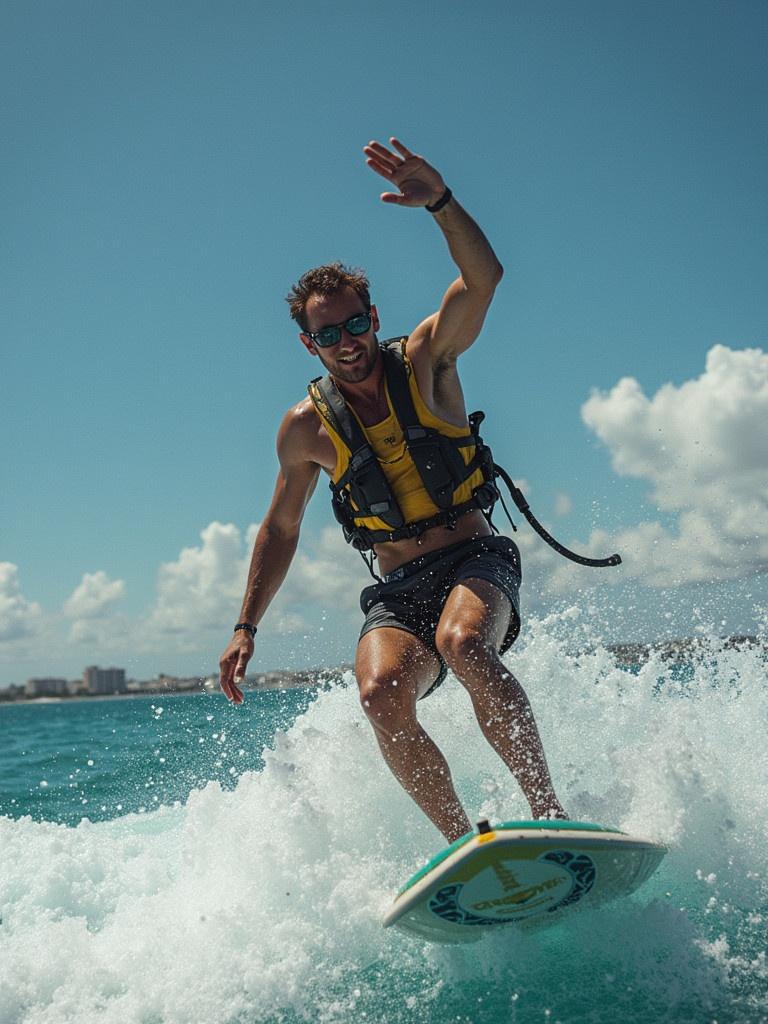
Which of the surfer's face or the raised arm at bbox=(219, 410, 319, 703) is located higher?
Answer: the surfer's face

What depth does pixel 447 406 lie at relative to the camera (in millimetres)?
4352

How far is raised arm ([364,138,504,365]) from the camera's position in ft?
12.2

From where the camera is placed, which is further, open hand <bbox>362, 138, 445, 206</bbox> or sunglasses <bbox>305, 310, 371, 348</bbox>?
sunglasses <bbox>305, 310, 371, 348</bbox>

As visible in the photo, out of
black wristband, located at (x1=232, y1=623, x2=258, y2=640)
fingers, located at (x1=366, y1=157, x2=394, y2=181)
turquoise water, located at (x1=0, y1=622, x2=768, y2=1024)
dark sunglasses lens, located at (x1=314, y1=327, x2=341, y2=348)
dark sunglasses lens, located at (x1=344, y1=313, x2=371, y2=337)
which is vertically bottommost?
turquoise water, located at (x1=0, y1=622, x2=768, y2=1024)

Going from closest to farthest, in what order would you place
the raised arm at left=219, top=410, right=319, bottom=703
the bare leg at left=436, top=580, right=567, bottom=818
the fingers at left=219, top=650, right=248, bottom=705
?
the bare leg at left=436, top=580, right=567, bottom=818, the fingers at left=219, top=650, right=248, bottom=705, the raised arm at left=219, top=410, right=319, bottom=703

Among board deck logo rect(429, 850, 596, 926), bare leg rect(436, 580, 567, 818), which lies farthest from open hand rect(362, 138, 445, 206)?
board deck logo rect(429, 850, 596, 926)

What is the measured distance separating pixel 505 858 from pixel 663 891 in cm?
137

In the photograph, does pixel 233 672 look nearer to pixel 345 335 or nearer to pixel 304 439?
pixel 304 439

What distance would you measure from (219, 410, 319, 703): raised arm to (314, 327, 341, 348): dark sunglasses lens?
0.50 m

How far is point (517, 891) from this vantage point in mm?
3045

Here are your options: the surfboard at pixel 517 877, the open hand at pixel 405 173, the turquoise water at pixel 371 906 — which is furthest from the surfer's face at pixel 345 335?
the surfboard at pixel 517 877

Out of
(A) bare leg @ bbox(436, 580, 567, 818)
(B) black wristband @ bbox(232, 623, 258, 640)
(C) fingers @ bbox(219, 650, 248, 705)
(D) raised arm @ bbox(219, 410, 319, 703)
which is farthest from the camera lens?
(D) raised arm @ bbox(219, 410, 319, 703)

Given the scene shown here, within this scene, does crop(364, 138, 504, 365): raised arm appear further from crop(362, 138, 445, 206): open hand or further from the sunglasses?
the sunglasses

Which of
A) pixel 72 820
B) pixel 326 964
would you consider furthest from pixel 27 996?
pixel 72 820
